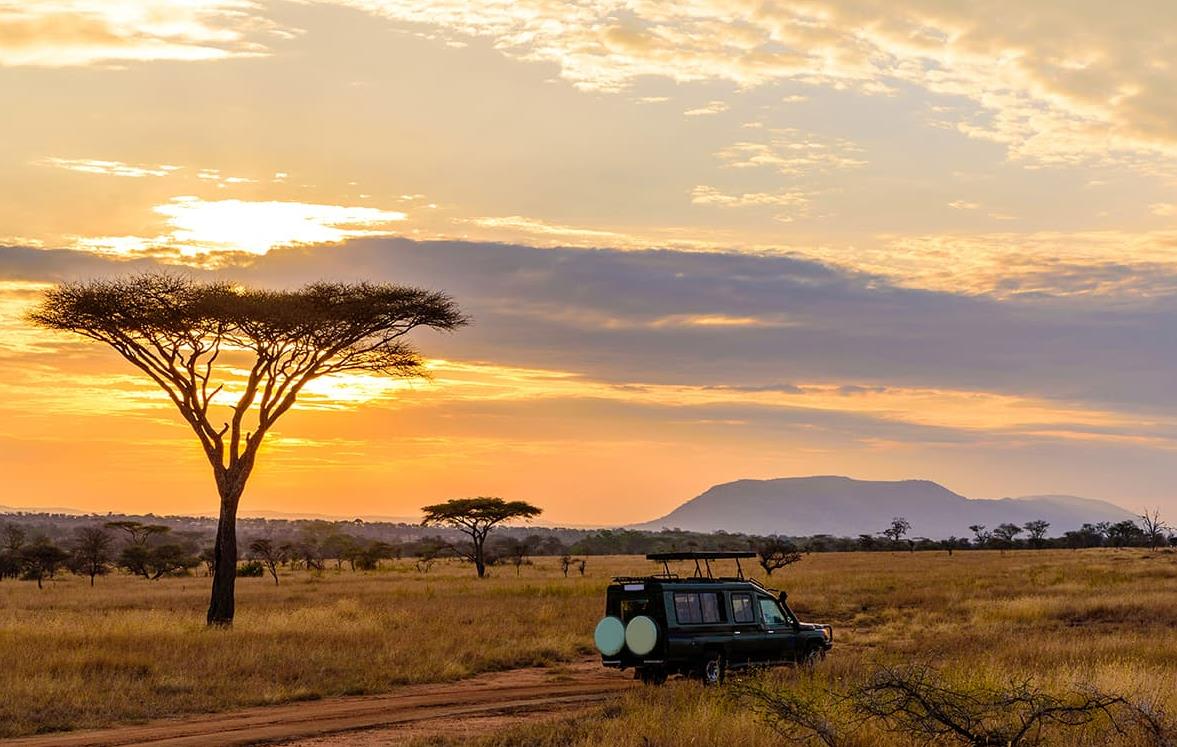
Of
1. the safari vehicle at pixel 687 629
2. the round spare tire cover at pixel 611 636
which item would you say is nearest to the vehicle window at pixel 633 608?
the safari vehicle at pixel 687 629

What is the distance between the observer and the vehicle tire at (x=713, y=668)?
21.0 metres

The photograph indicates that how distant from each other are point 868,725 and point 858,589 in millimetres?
36815

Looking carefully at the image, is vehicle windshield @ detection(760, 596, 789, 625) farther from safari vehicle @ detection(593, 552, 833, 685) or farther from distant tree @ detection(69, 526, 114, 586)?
distant tree @ detection(69, 526, 114, 586)

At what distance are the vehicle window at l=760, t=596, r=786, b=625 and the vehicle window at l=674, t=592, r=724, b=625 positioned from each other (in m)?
1.25

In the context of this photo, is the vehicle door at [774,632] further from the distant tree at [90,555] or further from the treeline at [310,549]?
the distant tree at [90,555]

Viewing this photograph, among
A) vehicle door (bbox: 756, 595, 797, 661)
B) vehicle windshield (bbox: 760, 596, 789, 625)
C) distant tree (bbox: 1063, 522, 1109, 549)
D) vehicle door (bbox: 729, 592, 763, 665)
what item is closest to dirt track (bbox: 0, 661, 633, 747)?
vehicle door (bbox: 729, 592, 763, 665)

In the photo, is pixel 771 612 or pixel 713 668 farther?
pixel 771 612

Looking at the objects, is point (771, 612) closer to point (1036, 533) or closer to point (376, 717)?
point (376, 717)

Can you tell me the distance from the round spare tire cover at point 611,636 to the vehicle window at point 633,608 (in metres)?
0.20

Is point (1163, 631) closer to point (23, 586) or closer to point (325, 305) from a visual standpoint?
point (325, 305)

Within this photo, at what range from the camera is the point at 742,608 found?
2200 cm

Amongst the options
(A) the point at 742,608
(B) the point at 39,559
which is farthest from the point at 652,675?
(B) the point at 39,559

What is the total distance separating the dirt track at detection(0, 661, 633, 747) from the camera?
1686 centimetres

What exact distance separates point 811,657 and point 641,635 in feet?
14.5
